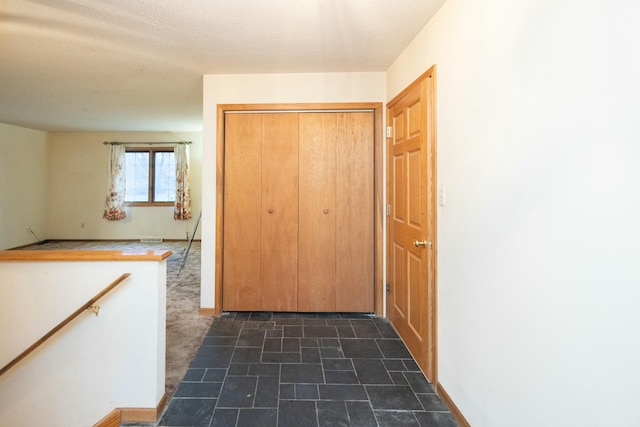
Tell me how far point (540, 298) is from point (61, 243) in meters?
8.33

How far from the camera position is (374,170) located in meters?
2.98

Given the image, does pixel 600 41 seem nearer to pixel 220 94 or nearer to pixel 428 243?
pixel 428 243

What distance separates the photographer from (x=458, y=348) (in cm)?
167

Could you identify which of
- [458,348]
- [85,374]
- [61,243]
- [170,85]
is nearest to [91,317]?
[85,374]

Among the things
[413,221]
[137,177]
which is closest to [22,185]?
[137,177]

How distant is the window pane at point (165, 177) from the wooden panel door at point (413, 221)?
17.9 ft

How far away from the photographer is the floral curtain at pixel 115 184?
6.47 m

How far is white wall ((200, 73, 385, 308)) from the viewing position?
296cm

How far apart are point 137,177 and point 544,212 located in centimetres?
749

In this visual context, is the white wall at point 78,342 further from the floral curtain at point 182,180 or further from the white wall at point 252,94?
the floral curtain at point 182,180

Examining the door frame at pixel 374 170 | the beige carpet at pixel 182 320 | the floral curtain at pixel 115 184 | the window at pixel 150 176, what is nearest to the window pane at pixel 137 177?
the window at pixel 150 176

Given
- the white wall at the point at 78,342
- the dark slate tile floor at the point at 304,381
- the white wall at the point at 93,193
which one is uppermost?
the white wall at the point at 93,193

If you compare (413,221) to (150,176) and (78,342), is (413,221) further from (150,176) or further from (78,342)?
(150,176)

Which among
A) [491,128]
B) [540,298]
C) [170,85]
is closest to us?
[540,298]
